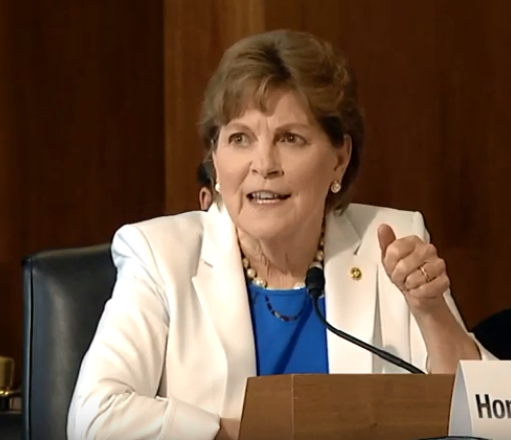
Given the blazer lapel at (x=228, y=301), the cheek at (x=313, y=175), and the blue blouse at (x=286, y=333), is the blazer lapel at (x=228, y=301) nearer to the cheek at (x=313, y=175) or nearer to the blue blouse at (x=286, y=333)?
the blue blouse at (x=286, y=333)

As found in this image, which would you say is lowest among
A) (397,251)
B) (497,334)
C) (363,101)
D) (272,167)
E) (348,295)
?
(497,334)

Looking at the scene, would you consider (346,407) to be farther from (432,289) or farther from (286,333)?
(286,333)

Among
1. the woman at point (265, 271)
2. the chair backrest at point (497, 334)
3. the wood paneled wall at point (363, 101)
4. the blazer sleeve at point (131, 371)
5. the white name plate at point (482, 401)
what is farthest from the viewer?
the wood paneled wall at point (363, 101)

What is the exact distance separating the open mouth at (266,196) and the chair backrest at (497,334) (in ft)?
1.65

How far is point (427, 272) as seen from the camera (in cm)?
126

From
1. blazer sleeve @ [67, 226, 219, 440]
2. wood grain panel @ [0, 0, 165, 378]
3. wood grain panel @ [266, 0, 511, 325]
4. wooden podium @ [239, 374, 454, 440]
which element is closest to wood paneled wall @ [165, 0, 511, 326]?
wood grain panel @ [266, 0, 511, 325]

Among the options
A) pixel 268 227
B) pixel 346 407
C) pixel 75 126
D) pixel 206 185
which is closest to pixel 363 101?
pixel 206 185

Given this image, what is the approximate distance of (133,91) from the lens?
7.79 feet

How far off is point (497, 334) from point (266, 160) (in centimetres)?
58

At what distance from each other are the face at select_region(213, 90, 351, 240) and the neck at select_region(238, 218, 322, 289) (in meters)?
0.06

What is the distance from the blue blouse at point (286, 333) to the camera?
1405mm

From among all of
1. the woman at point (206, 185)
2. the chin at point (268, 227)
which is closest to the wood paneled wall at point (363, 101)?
the woman at point (206, 185)

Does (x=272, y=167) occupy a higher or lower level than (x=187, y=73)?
lower

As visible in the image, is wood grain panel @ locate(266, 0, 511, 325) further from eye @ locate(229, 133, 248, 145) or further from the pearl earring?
eye @ locate(229, 133, 248, 145)
